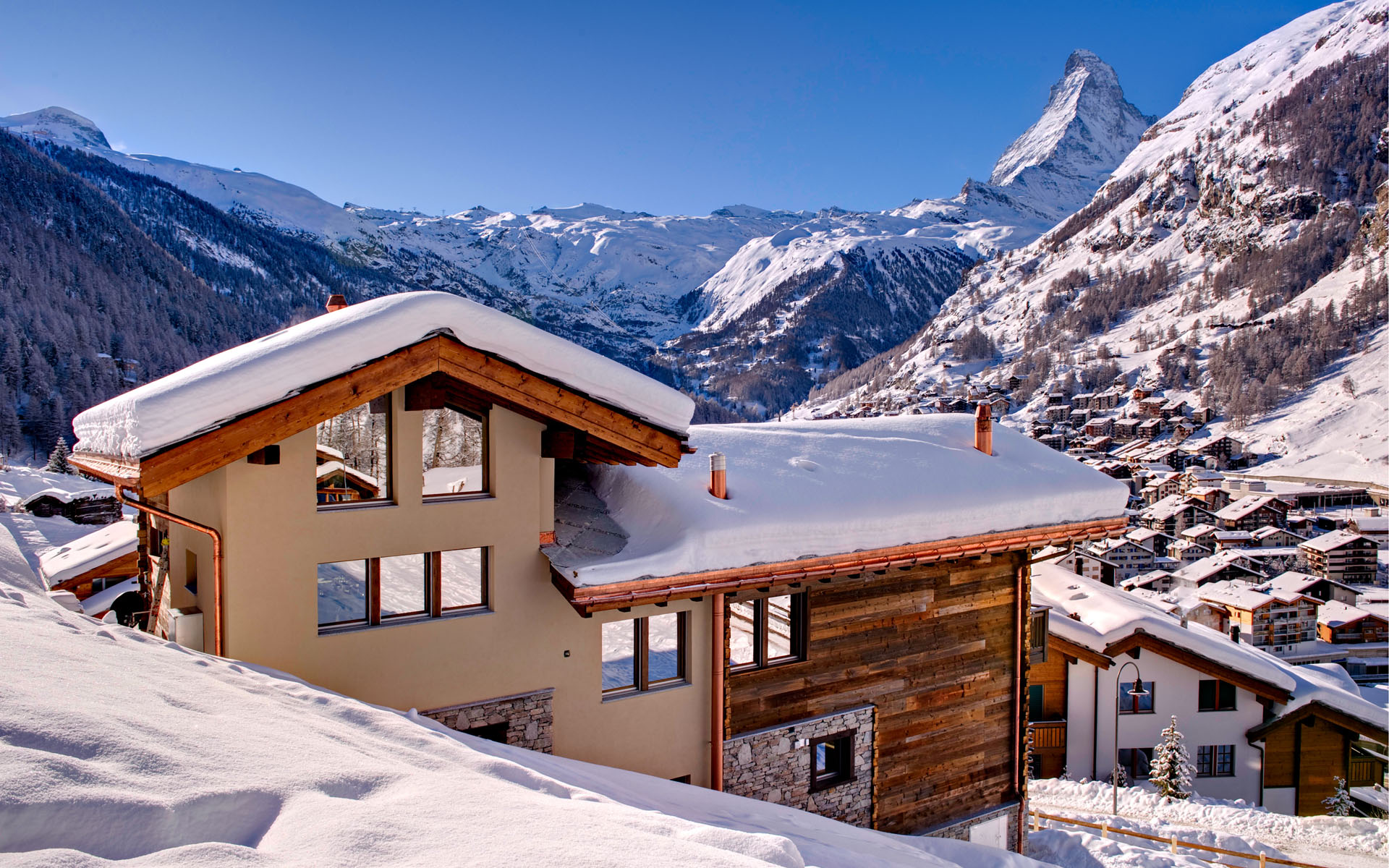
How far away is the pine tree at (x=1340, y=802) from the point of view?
2303 cm

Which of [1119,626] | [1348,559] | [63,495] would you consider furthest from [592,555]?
[1348,559]

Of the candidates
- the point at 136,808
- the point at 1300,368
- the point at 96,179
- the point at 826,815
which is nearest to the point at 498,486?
the point at 136,808

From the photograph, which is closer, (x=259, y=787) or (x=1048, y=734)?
(x=259, y=787)

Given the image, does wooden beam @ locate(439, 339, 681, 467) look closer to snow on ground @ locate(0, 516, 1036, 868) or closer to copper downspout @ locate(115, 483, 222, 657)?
copper downspout @ locate(115, 483, 222, 657)

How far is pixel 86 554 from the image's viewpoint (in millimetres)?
18656

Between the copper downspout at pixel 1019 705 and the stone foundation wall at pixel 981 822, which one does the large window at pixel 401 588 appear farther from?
the copper downspout at pixel 1019 705

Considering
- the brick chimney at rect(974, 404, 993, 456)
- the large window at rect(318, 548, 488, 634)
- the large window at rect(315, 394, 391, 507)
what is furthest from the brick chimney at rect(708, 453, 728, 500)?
the brick chimney at rect(974, 404, 993, 456)

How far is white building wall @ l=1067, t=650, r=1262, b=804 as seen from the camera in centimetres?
2225

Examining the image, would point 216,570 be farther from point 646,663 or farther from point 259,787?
point 646,663

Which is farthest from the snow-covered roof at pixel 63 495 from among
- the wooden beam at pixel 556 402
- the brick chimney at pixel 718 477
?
the brick chimney at pixel 718 477

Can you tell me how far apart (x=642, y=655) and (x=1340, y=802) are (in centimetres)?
2623

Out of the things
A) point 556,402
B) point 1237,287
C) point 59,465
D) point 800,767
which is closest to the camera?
point 556,402

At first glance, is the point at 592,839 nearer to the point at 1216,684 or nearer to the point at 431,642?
the point at 431,642

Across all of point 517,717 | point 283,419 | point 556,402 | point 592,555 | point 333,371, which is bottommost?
point 517,717
